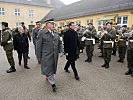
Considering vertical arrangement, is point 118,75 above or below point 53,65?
below

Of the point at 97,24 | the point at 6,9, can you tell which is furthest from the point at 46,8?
the point at 97,24

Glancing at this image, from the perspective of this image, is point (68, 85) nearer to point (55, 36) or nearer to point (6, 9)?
point (55, 36)

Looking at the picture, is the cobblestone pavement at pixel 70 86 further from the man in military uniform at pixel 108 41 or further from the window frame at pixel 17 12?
the window frame at pixel 17 12

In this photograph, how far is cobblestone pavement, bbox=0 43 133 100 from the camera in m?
3.76

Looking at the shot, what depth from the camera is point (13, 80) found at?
4.90 metres

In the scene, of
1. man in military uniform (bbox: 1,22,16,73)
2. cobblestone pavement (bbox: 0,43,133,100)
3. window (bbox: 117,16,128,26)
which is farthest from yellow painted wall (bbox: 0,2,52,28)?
cobblestone pavement (bbox: 0,43,133,100)

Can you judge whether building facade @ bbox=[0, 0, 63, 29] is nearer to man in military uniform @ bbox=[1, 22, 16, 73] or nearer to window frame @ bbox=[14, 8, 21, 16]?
window frame @ bbox=[14, 8, 21, 16]

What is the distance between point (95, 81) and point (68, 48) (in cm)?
144

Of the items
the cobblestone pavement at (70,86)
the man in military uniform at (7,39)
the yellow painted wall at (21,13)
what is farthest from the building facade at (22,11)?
the cobblestone pavement at (70,86)

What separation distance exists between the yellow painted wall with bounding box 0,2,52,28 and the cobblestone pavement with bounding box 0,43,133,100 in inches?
1060

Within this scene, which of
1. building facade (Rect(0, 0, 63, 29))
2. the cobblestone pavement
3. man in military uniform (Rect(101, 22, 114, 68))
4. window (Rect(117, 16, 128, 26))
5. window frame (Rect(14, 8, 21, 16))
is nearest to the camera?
the cobblestone pavement

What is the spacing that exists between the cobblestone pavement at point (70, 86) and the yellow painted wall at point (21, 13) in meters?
26.9

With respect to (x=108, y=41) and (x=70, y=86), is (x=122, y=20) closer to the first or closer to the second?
(x=108, y=41)

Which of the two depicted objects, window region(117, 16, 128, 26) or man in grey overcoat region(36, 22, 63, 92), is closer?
man in grey overcoat region(36, 22, 63, 92)
